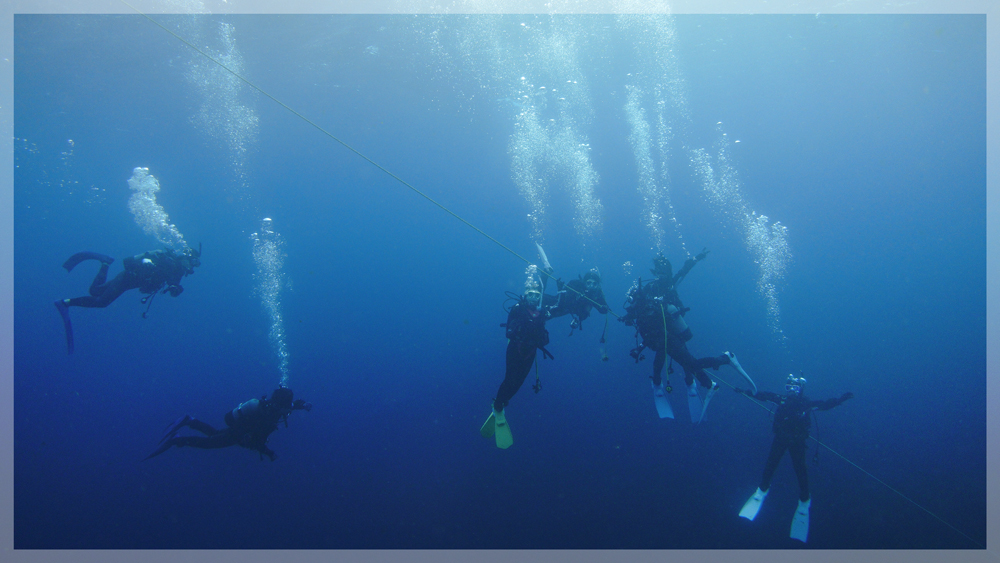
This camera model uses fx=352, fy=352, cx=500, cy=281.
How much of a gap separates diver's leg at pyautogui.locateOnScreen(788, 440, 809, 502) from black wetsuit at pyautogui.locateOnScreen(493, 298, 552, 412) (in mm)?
6274

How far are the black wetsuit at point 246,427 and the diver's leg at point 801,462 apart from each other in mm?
10235

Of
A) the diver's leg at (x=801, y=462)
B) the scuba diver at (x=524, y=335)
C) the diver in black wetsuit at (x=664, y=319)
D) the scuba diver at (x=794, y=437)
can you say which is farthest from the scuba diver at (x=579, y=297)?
the diver's leg at (x=801, y=462)

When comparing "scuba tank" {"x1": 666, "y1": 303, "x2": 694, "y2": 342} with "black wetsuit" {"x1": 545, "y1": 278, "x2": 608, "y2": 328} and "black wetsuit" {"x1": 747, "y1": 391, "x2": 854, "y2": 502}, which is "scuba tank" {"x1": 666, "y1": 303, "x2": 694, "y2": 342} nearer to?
"black wetsuit" {"x1": 545, "y1": 278, "x2": 608, "y2": 328}

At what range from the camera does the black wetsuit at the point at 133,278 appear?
23.9ft

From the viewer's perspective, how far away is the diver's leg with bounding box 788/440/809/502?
7566mm

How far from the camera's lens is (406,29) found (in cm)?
1416

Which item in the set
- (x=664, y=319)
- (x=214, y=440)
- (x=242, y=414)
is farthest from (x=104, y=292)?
(x=664, y=319)

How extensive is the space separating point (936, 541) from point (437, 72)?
91.1 feet

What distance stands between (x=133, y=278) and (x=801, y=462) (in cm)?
1476

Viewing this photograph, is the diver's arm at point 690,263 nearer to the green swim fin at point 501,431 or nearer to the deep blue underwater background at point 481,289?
the green swim fin at point 501,431

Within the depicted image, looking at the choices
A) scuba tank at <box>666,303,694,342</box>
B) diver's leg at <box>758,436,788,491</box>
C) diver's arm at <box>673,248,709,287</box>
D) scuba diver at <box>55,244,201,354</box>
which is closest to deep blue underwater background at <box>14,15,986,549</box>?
diver's leg at <box>758,436,788,491</box>

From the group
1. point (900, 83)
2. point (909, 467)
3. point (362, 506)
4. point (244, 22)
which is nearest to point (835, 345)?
point (909, 467)

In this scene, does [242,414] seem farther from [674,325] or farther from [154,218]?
[154,218]

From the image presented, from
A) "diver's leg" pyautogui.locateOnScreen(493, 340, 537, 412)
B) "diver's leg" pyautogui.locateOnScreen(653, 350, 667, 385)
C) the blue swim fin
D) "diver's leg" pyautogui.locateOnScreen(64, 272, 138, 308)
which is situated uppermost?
"diver's leg" pyautogui.locateOnScreen(653, 350, 667, 385)
